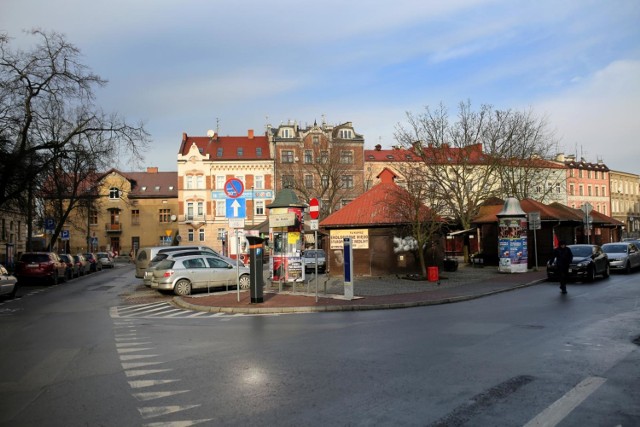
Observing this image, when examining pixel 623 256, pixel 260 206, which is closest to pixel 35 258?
pixel 623 256

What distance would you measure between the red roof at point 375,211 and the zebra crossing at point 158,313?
12.2m

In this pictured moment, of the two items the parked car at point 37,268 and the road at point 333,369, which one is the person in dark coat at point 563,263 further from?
the parked car at point 37,268

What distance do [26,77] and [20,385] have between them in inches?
1032

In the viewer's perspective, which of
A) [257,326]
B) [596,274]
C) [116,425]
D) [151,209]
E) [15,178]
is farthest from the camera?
[151,209]

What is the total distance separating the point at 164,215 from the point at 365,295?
67.7m

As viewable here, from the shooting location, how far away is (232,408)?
21.1 ft

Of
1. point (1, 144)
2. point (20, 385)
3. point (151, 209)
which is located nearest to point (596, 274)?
point (20, 385)

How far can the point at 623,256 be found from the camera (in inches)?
1094

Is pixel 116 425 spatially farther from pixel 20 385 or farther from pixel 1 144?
pixel 1 144

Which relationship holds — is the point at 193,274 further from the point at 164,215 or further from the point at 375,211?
the point at 164,215

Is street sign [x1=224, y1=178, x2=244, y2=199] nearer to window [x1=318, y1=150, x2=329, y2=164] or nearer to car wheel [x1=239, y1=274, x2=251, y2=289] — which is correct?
car wheel [x1=239, y1=274, x2=251, y2=289]

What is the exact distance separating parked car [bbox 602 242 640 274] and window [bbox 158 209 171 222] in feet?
213

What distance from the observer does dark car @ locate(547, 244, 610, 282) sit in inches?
927

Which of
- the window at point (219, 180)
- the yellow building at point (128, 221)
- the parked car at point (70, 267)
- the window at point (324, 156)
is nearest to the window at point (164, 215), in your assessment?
the yellow building at point (128, 221)
